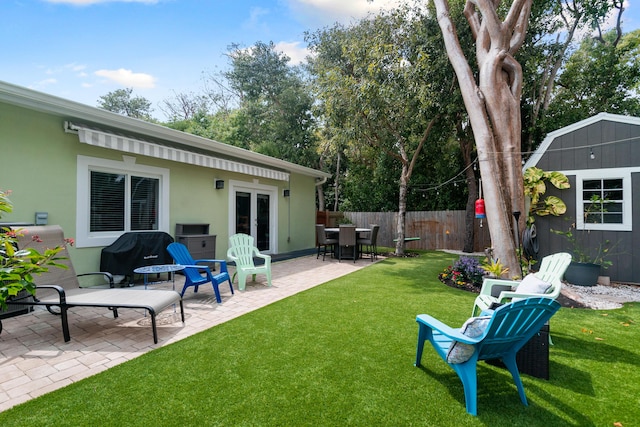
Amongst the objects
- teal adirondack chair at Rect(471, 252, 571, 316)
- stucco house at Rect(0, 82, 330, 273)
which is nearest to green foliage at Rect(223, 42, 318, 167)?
stucco house at Rect(0, 82, 330, 273)

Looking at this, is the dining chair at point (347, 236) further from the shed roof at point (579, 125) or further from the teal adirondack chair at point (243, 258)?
the shed roof at point (579, 125)

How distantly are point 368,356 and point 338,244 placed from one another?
23.2 feet

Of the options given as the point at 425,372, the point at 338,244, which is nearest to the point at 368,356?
the point at 425,372

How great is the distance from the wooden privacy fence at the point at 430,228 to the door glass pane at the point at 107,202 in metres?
9.37

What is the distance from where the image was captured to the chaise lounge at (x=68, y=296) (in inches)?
141

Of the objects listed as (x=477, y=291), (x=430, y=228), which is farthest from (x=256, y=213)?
(x=430, y=228)

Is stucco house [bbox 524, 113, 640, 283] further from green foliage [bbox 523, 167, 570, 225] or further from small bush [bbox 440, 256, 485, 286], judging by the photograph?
small bush [bbox 440, 256, 485, 286]

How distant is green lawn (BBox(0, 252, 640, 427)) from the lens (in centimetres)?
230

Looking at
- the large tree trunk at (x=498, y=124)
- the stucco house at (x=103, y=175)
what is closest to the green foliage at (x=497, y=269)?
the large tree trunk at (x=498, y=124)

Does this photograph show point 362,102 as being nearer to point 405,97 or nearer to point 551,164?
point 405,97

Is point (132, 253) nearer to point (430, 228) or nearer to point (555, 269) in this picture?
point (555, 269)

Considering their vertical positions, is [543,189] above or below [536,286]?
above

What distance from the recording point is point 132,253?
6.04m

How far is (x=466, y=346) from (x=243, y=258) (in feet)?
16.8
